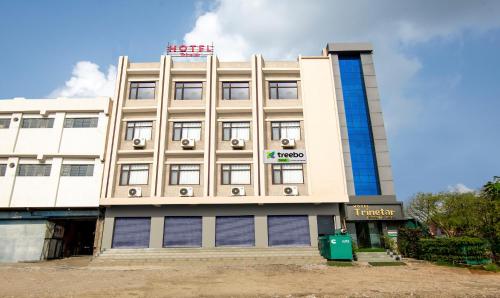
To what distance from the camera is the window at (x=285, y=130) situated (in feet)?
85.1

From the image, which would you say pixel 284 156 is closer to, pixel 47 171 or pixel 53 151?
pixel 53 151

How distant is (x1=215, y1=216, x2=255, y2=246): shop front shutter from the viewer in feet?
76.2

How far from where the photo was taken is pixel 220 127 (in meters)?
26.1

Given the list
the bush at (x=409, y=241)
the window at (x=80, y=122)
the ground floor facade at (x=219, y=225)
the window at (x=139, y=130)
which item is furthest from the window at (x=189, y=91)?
the bush at (x=409, y=241)

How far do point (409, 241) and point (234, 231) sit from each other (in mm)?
13592

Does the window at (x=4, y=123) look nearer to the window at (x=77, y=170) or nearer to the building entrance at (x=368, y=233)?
the window at (x=77, y=170)

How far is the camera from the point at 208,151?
81.3 feet

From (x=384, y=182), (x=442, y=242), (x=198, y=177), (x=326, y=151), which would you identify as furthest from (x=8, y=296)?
(x=384, y=182)

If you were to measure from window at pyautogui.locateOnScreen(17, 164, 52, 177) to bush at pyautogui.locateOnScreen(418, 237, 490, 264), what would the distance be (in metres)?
29.0

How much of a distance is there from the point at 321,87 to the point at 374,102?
810 centimetres

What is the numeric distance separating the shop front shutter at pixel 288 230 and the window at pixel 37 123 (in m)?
19.8

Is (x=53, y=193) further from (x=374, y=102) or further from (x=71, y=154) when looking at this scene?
(x=374, y=102)

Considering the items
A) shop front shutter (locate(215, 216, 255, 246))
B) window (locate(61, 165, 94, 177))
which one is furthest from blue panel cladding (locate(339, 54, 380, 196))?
window (locate(61, 165, 94, 177))

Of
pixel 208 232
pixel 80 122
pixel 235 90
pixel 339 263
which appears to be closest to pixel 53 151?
pixel 80 122
